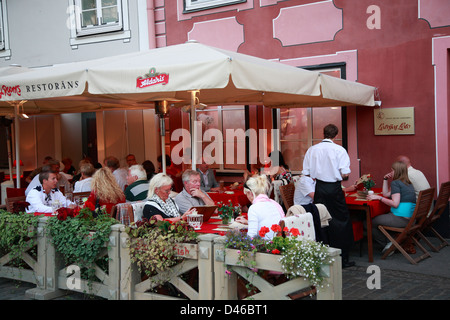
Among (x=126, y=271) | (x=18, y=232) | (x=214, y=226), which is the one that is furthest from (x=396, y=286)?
(x=18, y=232)

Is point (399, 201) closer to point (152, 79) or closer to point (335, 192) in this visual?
point (335, 192)

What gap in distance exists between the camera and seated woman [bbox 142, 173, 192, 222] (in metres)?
5.44

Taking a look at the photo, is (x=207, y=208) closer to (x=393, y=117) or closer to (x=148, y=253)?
(x=148, y=253)

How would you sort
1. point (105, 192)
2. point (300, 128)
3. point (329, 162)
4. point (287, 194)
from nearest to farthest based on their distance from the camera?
point (105, 192)
point (329, 162)
point (287, 194)
point (300, 128)

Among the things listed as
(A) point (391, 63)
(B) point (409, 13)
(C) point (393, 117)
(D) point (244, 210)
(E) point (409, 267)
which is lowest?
(E) point (409, 267)

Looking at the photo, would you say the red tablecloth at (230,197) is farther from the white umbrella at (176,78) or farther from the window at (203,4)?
the window at (203,4)

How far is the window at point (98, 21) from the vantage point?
12.4m

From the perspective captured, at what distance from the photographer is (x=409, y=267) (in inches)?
259

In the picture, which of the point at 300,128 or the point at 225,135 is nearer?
the point at 300,128

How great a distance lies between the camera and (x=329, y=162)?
662 centimetres

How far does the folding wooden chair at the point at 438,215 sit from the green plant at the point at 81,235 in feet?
15.0

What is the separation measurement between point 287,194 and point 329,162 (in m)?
1.19
